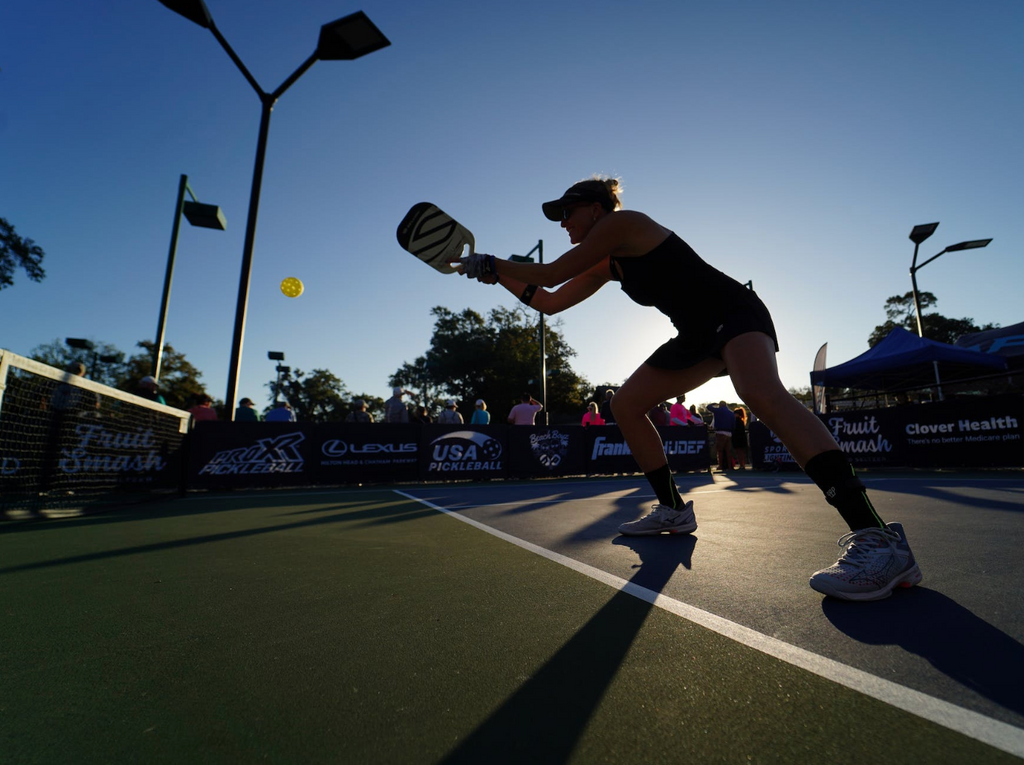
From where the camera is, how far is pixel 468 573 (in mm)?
2240

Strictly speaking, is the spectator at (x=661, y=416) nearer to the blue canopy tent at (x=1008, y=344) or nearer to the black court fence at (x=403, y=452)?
the black court fence at (x=403, y=452)

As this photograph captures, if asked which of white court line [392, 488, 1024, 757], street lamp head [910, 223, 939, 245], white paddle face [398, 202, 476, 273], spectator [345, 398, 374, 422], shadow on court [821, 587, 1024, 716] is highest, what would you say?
street lamp head [910, 223, 939, 245]

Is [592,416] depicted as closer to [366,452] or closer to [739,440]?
[739,440]

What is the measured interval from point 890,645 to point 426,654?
1.19m

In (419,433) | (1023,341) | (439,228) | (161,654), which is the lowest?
(161,654)

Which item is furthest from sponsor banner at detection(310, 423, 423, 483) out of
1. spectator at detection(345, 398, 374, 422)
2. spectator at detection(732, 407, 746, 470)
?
spectator at detection(732, 407, 746, 470)

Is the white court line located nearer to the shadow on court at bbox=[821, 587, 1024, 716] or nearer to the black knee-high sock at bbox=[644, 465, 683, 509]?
the shadow on court at bbox=[821, 587, 1024, 716]

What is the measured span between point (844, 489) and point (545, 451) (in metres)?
10.7

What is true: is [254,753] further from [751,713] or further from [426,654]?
[751,713]

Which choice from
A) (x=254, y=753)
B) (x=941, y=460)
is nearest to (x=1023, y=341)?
(x=941, y=460)

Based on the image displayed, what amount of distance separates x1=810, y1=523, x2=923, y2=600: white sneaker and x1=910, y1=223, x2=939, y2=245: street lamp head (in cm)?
1899

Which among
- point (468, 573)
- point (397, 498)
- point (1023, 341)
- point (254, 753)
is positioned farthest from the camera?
point (1023, 341)

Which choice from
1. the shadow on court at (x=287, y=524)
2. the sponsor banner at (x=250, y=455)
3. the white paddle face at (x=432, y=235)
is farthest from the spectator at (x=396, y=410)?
the white paddle face at (x=432, y=235)

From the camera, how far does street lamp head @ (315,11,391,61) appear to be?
768 centimetres
